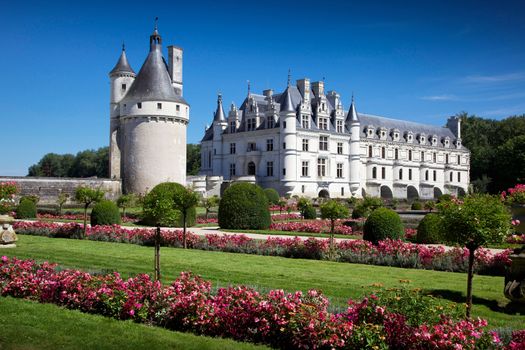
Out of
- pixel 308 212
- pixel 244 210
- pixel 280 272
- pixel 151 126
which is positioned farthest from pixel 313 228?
pixel 151 126

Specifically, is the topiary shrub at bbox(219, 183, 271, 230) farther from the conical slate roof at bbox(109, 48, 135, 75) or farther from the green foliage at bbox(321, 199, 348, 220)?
the conical slate roof at bbox(109, 48, 135, 75)

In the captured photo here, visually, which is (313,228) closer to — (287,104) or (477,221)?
(477,221)

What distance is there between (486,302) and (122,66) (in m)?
38.8

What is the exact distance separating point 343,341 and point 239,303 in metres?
1.45

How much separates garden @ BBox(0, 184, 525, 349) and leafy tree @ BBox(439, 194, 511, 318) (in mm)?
15

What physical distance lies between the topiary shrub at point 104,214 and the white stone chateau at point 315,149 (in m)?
26.9

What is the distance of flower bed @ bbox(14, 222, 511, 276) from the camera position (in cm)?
1141

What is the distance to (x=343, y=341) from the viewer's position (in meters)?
5.42

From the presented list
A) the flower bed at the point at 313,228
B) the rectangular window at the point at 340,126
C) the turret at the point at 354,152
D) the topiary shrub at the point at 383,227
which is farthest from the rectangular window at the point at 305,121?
the topiary shrub at the point at 383,227

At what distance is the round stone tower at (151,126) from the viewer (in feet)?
127

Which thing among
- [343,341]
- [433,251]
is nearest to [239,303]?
[343,341]

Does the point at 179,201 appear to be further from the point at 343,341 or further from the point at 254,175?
the point at 254,175

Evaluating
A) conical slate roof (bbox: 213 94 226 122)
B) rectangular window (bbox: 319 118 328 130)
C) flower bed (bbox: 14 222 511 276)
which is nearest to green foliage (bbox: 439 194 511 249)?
flower bed (bbox: 14 222 511 276)

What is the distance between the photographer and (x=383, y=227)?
14.8 metres
